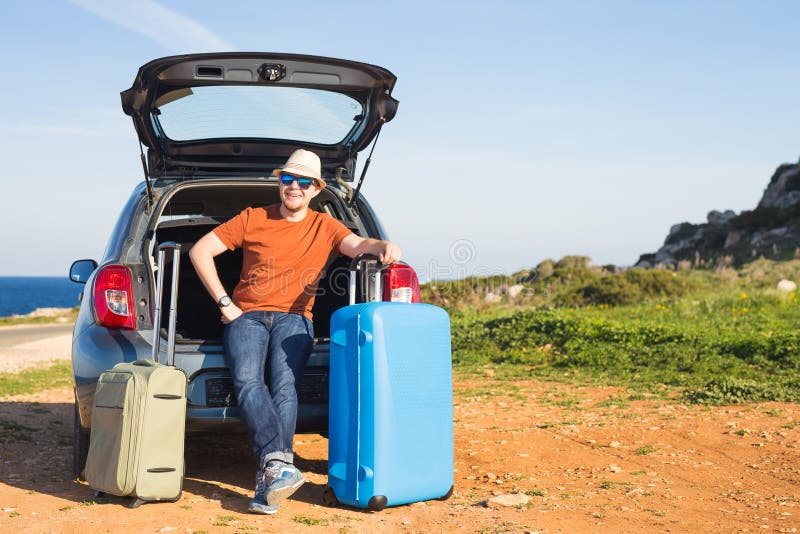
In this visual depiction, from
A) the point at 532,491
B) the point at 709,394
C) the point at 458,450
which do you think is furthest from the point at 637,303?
the point at 532,491

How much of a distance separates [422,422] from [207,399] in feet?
3.64

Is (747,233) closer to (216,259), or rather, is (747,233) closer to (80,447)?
(216,259)

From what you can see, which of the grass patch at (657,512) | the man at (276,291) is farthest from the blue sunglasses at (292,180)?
the grass patch at (657,512)

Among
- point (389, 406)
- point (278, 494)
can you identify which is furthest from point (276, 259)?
point (278, 494)

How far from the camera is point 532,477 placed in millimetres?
5012

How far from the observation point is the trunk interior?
5.58 meters

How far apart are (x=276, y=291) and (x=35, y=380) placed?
6684 mm

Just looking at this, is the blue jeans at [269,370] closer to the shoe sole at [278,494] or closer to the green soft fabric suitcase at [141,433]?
the shoe sole at [278,494]

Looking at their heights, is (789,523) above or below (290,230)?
below

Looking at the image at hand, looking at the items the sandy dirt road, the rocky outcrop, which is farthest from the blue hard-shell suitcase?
the rocky outcrop

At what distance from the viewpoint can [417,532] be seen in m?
3.76

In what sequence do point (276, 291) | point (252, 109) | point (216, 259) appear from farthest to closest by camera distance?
1. point (216, 259)
2. point (252, 109)
3. point (276, 291)

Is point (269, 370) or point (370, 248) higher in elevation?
point (370, 248)

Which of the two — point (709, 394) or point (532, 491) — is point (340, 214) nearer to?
point (532, 491)
